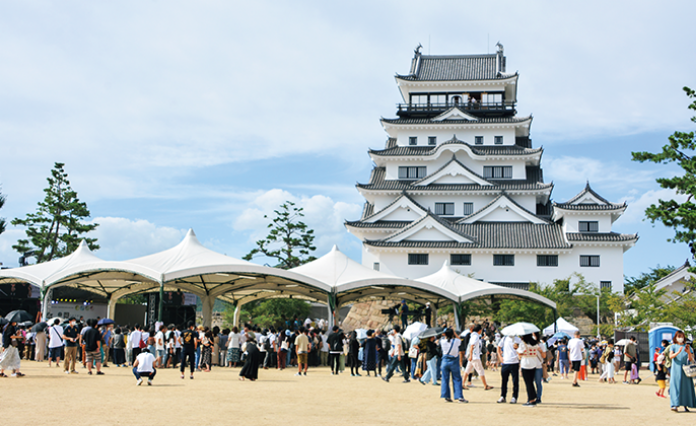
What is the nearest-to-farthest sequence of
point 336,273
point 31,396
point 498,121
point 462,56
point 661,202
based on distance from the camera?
point 31,396, point 661,202, point 336,273, point 498,121, point 462,56

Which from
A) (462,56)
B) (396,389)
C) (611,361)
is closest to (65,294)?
(396,389)

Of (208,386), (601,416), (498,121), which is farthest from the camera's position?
(498,121)

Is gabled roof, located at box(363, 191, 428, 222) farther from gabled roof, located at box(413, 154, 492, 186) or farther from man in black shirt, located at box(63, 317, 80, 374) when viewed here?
man in black shirt, located at box(63, 317, 80, 374)

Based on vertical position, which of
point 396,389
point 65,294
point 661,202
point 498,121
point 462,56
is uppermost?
point 462,56

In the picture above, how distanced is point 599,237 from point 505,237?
252 inches

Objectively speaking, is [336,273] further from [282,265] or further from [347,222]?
[282,265]

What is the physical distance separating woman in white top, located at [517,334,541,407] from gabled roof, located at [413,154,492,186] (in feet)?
125

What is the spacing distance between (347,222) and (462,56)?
73.9 ft

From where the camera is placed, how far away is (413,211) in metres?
48.5

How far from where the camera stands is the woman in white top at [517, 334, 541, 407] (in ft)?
39.3

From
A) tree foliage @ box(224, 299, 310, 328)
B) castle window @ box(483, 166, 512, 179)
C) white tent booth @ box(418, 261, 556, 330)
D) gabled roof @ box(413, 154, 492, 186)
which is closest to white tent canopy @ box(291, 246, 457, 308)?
white tent booth @ box(418, 261, 556, 330)

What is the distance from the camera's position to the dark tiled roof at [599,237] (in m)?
44.3

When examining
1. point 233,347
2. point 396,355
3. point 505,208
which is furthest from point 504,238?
point 396,355

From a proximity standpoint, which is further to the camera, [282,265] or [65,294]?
[282,265]
